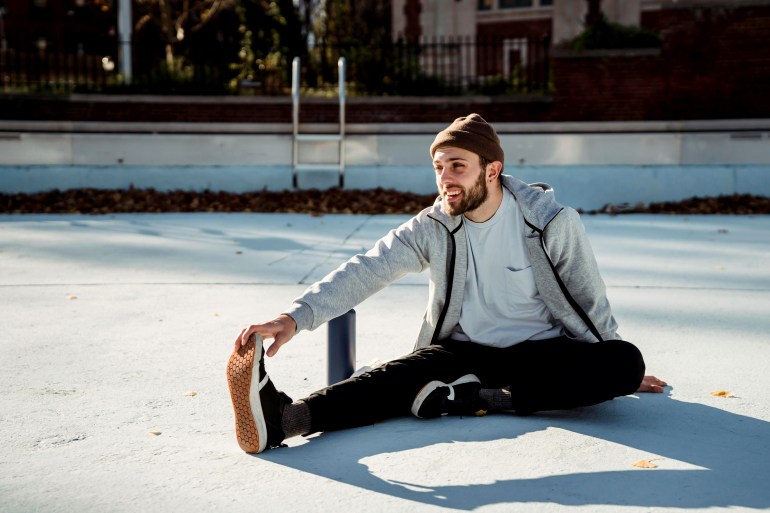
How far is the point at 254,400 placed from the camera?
3195mm

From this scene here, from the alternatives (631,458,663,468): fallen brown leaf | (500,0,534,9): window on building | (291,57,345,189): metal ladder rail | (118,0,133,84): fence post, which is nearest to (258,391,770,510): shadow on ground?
(631,458,663,468): fallen brown leaf

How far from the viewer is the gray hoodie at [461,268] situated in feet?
12.0

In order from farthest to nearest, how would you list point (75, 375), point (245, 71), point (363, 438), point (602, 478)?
point (245, 71), point (75, 375), point (363, 438), point (602, 478)

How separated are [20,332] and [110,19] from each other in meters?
38.1

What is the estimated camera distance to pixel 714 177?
13039 mm

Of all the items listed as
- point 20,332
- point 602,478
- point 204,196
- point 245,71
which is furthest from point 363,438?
point 245,71

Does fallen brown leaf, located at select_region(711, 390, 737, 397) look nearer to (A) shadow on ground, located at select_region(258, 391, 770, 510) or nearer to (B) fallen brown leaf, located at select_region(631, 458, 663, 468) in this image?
(A) shadow on ground, located at select_region(258, 391, 770, 510)

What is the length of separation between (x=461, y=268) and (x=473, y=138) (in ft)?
1.79

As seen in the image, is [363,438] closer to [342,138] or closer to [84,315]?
[84,315]

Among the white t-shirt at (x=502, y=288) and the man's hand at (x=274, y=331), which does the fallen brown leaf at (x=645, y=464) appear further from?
the man's hand at (x=274, y=331)

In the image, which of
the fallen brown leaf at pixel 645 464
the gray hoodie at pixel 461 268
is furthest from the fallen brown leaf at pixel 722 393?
the fallen brown leaf at pixel 645 464

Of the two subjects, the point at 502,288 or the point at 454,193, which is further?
the point at 502,288

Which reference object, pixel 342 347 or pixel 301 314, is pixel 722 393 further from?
pixel 301 314

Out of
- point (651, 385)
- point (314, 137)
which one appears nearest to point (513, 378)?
point (651, 385)
